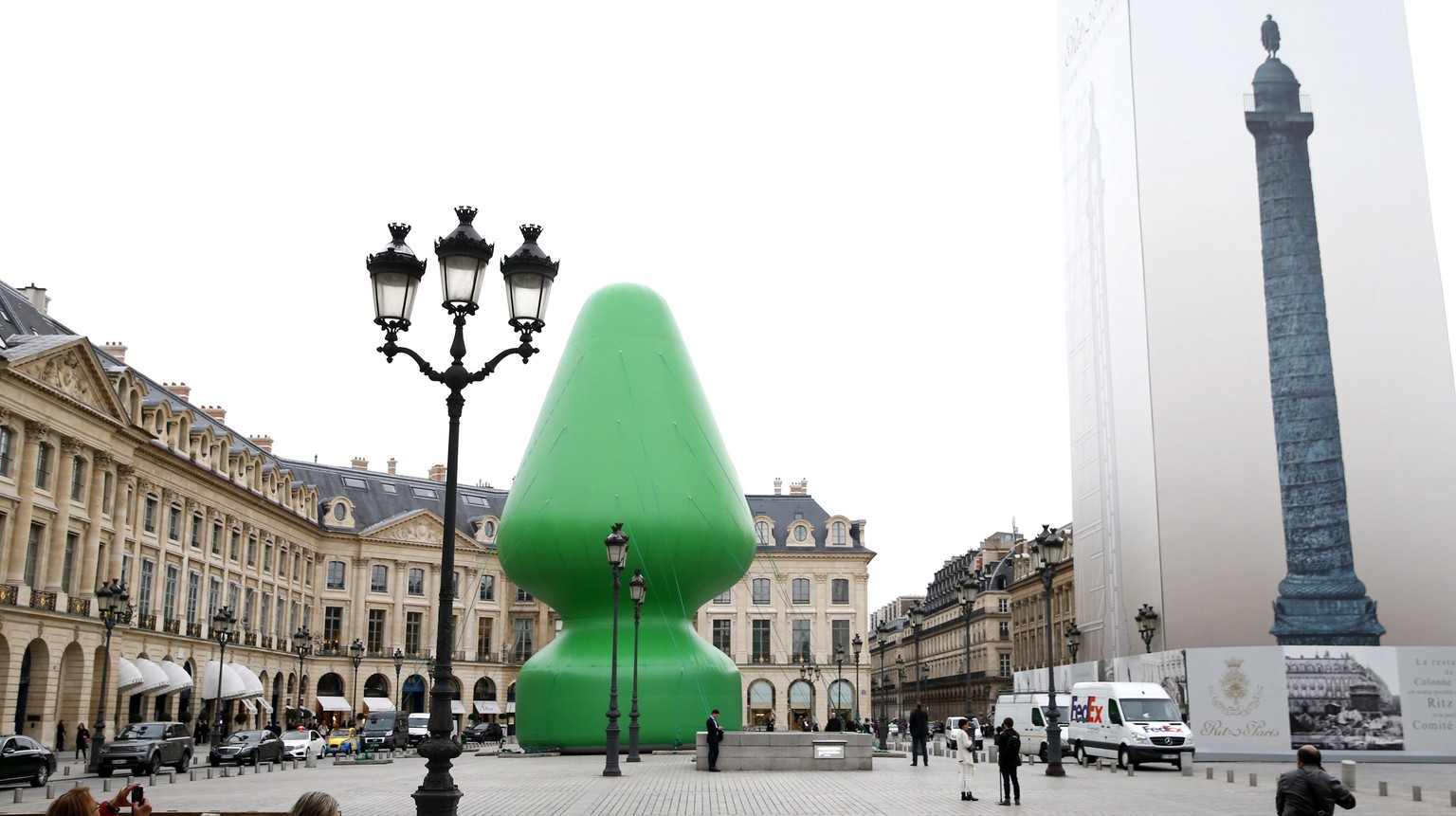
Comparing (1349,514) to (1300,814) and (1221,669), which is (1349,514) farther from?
(1300,814)

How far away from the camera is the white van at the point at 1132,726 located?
25109mm

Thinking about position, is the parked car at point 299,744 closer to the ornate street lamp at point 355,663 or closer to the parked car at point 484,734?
the parked car at point 484,734

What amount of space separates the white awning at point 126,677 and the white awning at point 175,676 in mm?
2561

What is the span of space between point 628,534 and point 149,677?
25.4m

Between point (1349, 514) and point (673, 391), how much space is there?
2439 cm

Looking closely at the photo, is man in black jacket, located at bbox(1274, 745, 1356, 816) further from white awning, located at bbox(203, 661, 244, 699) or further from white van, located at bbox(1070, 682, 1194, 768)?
white awning, located at bbox(203, 661, 244, 699)

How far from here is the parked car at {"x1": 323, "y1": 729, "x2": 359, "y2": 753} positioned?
124 ft

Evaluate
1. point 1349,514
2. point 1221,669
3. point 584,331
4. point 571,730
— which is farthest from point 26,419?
point 1349,514

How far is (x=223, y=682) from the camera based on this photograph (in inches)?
1960

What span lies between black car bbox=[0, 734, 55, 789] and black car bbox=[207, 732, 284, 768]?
6198 mm

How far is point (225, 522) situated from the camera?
175 ft

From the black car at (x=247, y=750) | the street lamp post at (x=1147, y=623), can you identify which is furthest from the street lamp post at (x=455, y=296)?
the street lamp post at (x=1147, y=623)

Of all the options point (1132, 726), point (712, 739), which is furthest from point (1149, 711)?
point (712, 739)

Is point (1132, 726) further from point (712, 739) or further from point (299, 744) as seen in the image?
point (299, 744)
